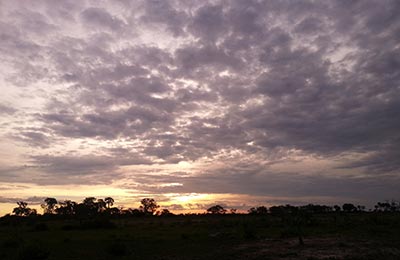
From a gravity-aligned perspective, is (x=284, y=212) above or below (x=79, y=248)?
above

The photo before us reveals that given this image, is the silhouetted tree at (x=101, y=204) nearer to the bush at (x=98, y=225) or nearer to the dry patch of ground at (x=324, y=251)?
the bush at (x=98, y=225)

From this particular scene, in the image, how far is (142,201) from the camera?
540 ft

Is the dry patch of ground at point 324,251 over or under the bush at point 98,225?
under

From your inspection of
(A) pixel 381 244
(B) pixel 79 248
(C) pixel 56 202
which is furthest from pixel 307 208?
(C) pixel 56 202

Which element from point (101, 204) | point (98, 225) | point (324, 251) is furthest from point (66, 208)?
point (324, 251)

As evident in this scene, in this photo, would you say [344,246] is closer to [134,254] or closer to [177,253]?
[177,253]

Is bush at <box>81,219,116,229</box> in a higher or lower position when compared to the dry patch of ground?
higher

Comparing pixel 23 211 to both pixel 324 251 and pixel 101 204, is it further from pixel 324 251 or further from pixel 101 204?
pixel 324 251

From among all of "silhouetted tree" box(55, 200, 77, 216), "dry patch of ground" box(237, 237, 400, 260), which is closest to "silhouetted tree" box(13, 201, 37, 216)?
"silhouetted tree" box(55, 200, 77, 216)

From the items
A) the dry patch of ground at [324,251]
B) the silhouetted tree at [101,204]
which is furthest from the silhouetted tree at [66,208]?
the dry patch of ground at [324,251]

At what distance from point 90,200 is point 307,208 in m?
112

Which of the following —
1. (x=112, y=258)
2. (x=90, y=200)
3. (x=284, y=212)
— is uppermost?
(x=90, y=200)

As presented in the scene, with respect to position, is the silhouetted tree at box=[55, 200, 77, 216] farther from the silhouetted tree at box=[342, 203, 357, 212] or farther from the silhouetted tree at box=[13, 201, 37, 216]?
the silhouetted tree at box=[342, 203, 357, 212]

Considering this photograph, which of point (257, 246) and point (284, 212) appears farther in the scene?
point (284, 212)
